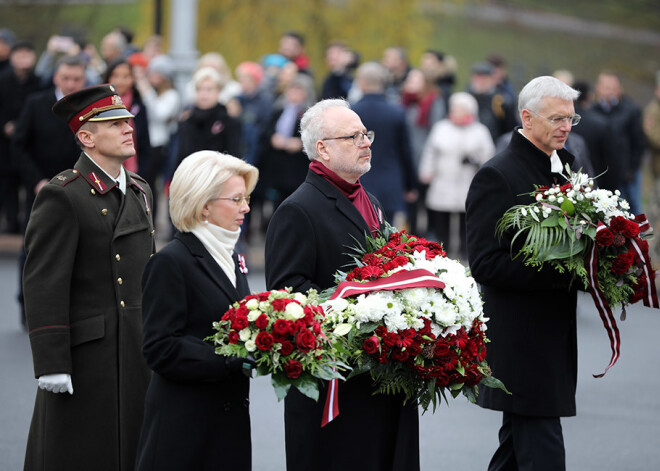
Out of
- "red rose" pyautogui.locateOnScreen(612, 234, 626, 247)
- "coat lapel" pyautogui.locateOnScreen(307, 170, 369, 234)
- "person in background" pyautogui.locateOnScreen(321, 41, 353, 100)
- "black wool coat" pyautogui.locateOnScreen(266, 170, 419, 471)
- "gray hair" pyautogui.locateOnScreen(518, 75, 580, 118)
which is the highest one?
"person in background" pyautogui.locateOnScreen(321, 41, 353, 100)

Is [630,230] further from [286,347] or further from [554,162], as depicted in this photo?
[286,347]

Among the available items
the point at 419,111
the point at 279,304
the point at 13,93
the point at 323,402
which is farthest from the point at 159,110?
the point at 279,304

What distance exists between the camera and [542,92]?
5.83m

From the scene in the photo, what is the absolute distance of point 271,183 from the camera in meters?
14.4

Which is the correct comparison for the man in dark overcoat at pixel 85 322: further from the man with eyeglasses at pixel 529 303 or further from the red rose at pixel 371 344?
the man with eyeglasses at pixel 529 303

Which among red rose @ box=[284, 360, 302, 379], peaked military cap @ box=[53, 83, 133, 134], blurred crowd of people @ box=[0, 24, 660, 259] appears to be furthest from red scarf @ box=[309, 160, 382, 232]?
blurred crowd of people @ box=[0, 24, 660, 259]

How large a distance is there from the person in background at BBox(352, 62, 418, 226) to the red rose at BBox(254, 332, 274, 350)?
Answer: 8487 mm

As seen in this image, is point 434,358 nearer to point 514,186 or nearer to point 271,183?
point 514,186

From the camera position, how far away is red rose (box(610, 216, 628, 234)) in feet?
18.0

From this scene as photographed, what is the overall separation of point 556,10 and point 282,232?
3110cm

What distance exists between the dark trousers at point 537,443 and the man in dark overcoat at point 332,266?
0.80 m

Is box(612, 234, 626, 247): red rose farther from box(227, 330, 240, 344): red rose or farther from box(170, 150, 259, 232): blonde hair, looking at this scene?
box(227, 330, 240, 344): red rose

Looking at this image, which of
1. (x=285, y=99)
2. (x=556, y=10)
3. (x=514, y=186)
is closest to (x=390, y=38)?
(x=556, y=10)

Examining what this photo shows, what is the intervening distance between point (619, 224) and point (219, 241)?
1999mm
